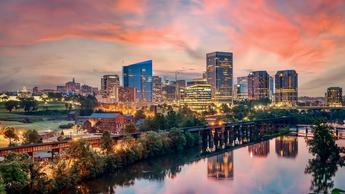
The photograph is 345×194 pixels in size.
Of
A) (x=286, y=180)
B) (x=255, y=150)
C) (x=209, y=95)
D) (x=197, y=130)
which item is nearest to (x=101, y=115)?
(x=197, y=130)

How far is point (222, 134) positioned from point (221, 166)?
1498 inches

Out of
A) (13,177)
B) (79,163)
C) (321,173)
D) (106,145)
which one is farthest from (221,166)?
(13,177)

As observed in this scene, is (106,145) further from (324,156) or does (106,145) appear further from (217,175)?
(324,156)

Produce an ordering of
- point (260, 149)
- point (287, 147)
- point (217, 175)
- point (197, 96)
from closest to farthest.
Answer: point (217, 175) < point (260, 149) < point (287, 147) < point (197, 96)

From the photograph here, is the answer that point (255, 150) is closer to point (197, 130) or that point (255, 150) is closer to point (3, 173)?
point (197, 130)

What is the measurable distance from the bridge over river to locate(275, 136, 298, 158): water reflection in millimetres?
8231

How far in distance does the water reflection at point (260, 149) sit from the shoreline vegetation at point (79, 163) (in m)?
11.8

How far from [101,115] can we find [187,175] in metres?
48.1

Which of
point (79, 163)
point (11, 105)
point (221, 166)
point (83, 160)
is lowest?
point (221, 166)

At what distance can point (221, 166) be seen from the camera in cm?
4812

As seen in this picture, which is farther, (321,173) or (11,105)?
(11,105)

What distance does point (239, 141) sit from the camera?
252 feet

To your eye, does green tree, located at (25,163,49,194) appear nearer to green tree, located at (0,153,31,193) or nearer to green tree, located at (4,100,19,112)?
green tree, located at (0,153,31,193)

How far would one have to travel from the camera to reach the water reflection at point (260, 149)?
5805 centimetres
